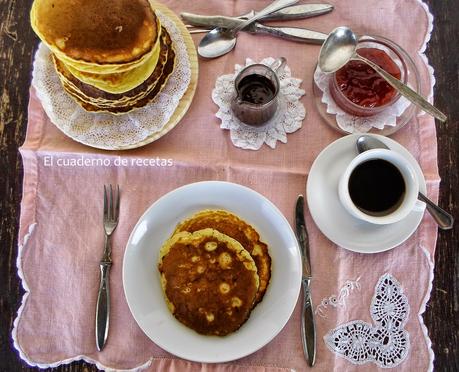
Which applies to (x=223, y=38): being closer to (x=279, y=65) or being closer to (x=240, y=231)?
(x=279, y=65)

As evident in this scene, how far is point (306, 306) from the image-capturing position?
3.93ft

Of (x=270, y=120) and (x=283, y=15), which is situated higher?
(x=283, y=15)

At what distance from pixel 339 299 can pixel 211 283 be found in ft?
1.12

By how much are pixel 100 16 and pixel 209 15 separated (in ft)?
1.23

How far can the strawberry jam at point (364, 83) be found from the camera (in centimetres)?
125

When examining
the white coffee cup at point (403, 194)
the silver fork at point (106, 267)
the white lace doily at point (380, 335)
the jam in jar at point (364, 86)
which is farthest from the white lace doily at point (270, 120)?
the white lace doily at point (380, 335)

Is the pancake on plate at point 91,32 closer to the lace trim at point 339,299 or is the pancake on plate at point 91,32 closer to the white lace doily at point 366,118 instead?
the white lace doily at point 366,118

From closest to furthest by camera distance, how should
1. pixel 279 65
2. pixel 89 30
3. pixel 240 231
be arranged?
pixel 89 30 < pixel 240 231 < pixel 279 65

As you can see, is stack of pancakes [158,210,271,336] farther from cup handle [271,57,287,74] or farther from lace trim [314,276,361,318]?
cup handle [271,57,287,74]

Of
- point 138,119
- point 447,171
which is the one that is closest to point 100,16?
point 138,119

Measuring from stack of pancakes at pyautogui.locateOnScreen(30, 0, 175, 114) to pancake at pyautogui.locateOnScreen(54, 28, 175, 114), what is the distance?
0.03 meters

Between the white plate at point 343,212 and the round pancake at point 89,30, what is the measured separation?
1.76ft

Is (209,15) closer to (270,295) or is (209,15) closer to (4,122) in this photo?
(4,122)

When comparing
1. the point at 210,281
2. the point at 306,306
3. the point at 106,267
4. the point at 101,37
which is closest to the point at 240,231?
the point at 210,281
